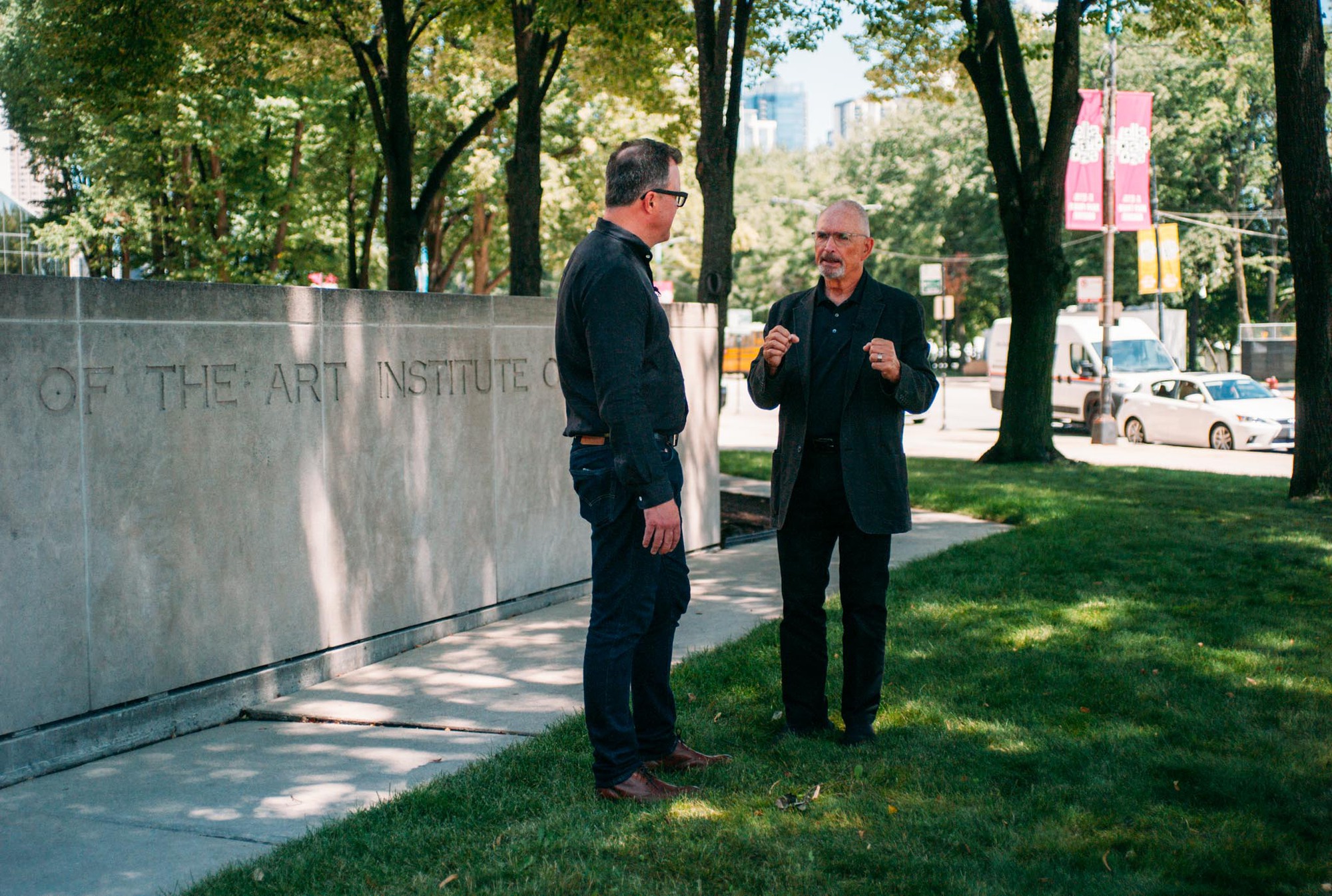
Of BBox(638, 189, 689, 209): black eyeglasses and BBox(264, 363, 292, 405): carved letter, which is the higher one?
BBox(638, 189, 689, 209): black eyeglasses

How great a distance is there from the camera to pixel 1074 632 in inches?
254

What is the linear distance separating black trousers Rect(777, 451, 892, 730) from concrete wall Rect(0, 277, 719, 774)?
2.33 m

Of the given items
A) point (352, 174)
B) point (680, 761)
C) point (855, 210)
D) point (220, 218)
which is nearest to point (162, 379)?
point (680, 761)

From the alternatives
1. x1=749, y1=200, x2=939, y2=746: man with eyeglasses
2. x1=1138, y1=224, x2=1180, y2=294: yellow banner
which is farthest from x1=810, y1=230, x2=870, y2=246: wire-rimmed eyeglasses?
x1=1138, y1=224, x2=1180, y2=294: yellow banner

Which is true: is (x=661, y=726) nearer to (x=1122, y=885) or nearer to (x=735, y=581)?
(x=1122, y=885)

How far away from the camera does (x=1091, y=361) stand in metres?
27.2

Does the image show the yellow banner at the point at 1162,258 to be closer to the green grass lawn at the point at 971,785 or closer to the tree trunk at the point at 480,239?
the tree trunk at the point at 480,239

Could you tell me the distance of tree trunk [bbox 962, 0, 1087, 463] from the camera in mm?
15805

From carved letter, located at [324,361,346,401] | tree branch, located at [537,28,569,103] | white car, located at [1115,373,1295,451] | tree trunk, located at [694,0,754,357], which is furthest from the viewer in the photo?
white car, located at [1115,373,1295,451]

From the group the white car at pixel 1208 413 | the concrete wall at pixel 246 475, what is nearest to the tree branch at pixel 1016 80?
the white car at pixel 1208 413

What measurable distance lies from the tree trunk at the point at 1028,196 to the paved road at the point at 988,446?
2.09 m

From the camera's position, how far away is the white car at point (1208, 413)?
2245cm

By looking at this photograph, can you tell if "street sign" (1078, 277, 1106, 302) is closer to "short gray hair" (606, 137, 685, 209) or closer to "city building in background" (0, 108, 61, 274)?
"city building in background" (0, 108, 61, 274)

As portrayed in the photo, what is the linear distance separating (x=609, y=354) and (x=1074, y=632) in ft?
11.8
